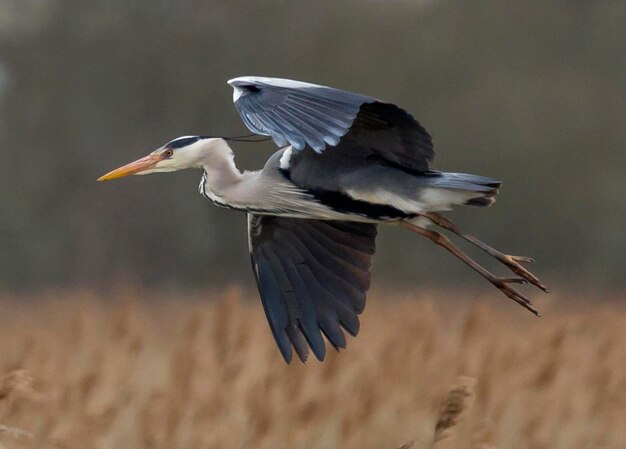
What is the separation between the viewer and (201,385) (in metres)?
4.55

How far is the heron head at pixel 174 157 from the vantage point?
4.57 m

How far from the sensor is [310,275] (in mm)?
4695

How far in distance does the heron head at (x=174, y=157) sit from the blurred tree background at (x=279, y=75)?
977 cm

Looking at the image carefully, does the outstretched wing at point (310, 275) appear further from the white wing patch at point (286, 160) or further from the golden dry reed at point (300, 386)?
the white wing patch at point (286, 160)

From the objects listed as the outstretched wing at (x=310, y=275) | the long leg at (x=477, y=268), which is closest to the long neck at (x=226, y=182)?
the outstretched wing at (x=310, y=275)

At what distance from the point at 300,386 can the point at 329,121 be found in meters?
1.03

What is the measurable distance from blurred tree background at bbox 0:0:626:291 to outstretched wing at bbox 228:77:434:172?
392 inches

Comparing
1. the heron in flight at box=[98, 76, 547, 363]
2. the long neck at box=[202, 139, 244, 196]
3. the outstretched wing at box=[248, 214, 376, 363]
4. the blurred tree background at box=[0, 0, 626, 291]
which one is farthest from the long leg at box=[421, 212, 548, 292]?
the blurred tree background at box=[0, 0, 626, 291]

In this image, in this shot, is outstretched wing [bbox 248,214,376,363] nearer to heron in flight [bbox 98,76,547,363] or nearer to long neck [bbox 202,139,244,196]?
heron in flight [bbox 98,76,547,363]

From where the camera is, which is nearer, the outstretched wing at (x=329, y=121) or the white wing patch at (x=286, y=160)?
the outstretched wing at (x=329, y=121)

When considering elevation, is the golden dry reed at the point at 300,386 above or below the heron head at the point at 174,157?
below

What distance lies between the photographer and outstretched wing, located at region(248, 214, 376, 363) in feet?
15.0

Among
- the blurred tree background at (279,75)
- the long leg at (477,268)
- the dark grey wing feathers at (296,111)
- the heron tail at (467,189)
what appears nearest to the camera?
the dark grey wing feathers at (296,111)

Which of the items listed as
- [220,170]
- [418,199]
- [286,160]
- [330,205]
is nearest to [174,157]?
[220,170]
